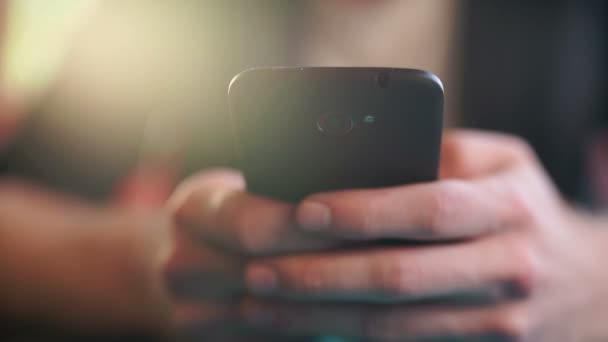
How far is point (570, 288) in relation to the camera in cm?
45

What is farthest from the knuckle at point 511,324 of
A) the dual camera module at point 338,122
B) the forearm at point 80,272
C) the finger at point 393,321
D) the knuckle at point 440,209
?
the forearm at point 80,272

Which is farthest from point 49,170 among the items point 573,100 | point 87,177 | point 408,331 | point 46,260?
point 573,100

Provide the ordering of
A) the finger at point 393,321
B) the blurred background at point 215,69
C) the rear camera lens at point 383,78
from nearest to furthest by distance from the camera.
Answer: the rear camera lens at point 383,78 → the finger at point 393,321 → the blurred background at point 215,69

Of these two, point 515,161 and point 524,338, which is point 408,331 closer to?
point 524,338

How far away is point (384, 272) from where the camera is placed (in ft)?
1.13

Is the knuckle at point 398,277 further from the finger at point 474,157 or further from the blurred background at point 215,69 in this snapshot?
the blurred background at point 215,69

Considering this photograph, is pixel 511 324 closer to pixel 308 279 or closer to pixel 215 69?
pixel 308 279

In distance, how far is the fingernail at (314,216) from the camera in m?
0.33

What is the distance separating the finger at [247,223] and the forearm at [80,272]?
26 centimetres

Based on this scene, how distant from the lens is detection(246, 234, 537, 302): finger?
1.13 feet

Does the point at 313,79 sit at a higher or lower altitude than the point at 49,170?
higher

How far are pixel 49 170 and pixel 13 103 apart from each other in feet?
0.47

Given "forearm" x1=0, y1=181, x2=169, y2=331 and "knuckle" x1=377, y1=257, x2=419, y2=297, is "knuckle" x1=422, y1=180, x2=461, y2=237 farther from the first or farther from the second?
"forearm" x1=0, y1=181, x2=169, y2=331

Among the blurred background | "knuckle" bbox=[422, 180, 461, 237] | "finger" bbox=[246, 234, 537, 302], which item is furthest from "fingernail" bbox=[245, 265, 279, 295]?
the blurred background
